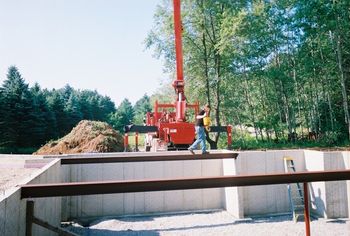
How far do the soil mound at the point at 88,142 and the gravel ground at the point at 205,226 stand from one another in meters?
9.60

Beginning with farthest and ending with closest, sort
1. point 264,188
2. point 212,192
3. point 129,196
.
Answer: point 212,192 → point 264,188 → point 129,196

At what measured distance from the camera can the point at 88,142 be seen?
65.1ft

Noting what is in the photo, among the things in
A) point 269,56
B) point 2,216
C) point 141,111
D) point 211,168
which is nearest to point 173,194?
point 211,168

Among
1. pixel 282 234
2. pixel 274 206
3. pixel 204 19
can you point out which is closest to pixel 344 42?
pixel 204 19

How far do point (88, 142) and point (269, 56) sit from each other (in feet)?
54.0

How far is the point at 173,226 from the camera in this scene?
360 inches

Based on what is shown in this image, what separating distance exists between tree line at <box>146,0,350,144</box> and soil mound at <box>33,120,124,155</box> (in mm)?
7436

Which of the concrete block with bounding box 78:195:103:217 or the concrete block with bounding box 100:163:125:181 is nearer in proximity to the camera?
the concrete block with bounding box 78:195:103:217

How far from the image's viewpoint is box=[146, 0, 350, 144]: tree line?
21.1 metres

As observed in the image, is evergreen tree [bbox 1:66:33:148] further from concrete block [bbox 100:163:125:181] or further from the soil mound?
concrete block [bbox 100:163:125:181]

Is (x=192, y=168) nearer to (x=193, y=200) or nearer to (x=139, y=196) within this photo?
(x=193, y=200)

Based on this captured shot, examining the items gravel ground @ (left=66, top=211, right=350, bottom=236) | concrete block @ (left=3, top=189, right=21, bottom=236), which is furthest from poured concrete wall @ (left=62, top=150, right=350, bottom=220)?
concrete block @ (left=3, top=189, right=21, bottom=236)

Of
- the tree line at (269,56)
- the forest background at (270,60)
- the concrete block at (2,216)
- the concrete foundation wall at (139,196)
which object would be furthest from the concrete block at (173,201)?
the tree line at (269,56)

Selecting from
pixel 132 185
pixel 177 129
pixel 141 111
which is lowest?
pixel 132 185
